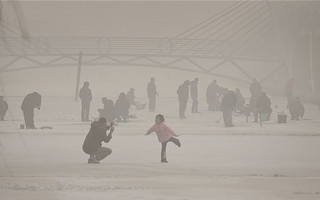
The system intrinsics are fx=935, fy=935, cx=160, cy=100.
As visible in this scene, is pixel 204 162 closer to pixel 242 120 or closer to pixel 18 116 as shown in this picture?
pixel 242 120

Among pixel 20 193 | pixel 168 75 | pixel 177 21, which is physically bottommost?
pixel 20 193

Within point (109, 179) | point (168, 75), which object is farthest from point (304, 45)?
point (109, 179)

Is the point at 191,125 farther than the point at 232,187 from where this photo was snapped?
Yes

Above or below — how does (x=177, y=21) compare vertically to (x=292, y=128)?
above

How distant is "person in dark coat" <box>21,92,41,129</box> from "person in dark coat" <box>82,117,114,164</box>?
428 inches

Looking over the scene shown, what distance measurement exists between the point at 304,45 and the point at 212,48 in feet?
21.0

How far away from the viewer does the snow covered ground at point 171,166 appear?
409 inches

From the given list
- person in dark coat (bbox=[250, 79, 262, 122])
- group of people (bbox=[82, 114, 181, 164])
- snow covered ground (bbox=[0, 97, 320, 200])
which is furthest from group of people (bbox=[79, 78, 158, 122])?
group of people (bbox=[82, 114, 181, 164])

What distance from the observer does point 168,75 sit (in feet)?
242

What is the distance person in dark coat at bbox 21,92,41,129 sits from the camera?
83.4 ft

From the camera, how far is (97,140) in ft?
48.1

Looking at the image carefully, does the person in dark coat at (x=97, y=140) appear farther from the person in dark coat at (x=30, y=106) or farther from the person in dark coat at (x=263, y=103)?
the person in dark coat at (x=263, y=103)

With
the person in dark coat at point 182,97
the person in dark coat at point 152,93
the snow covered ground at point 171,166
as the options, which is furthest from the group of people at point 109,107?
the person in dark coat at point 152,93

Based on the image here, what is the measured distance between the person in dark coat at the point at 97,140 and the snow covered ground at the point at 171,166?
7.4 inches
